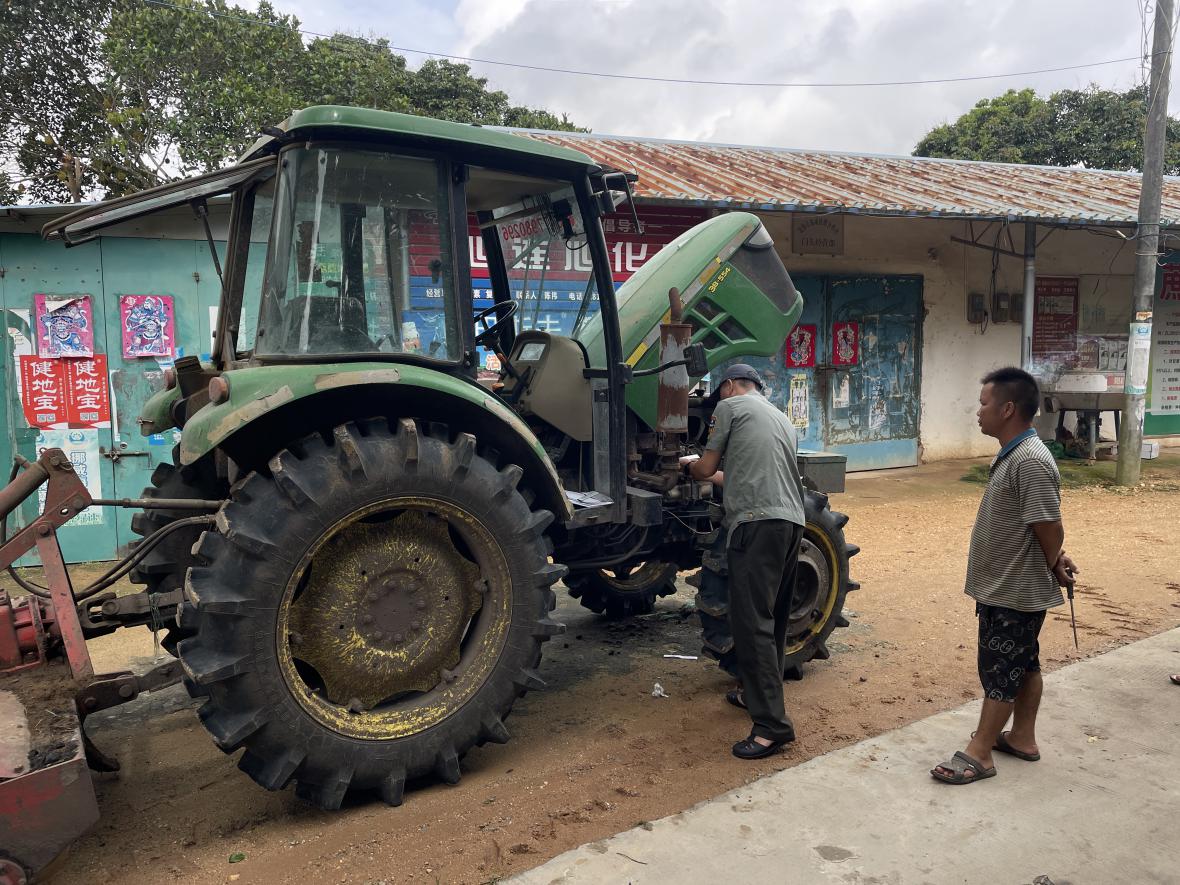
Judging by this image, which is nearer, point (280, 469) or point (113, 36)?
point (280, 469)

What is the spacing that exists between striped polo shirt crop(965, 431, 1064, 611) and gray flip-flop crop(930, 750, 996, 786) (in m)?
0.61

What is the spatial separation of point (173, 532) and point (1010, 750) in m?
3.62

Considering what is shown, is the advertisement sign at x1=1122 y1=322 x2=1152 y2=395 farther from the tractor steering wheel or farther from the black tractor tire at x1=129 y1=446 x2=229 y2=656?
the black tractor tire at x1=129 y1=446 x2=229 y2=656

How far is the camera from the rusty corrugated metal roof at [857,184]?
9109 mm

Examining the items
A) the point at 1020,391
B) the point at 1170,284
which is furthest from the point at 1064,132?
the point at 1020,391

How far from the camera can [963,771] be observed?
3.25 m

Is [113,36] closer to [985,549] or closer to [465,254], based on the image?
[465,254]

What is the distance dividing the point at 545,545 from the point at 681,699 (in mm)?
1324

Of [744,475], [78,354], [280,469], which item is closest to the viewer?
[280,469]

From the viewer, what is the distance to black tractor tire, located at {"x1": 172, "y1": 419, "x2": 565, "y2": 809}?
9.28 feet

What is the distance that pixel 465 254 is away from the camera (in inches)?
136

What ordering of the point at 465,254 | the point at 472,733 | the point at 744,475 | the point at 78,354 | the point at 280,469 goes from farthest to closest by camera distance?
the point at 78,354 → the point at 744,475 → the point at 465,254 → the point at 472,733 → the point at 280,469

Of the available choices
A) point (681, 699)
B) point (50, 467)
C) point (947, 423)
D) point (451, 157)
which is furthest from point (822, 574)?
point (947, 423)

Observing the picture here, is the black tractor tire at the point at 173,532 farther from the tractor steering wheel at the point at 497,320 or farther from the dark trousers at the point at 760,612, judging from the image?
the dark trousers at the point at 760,612
